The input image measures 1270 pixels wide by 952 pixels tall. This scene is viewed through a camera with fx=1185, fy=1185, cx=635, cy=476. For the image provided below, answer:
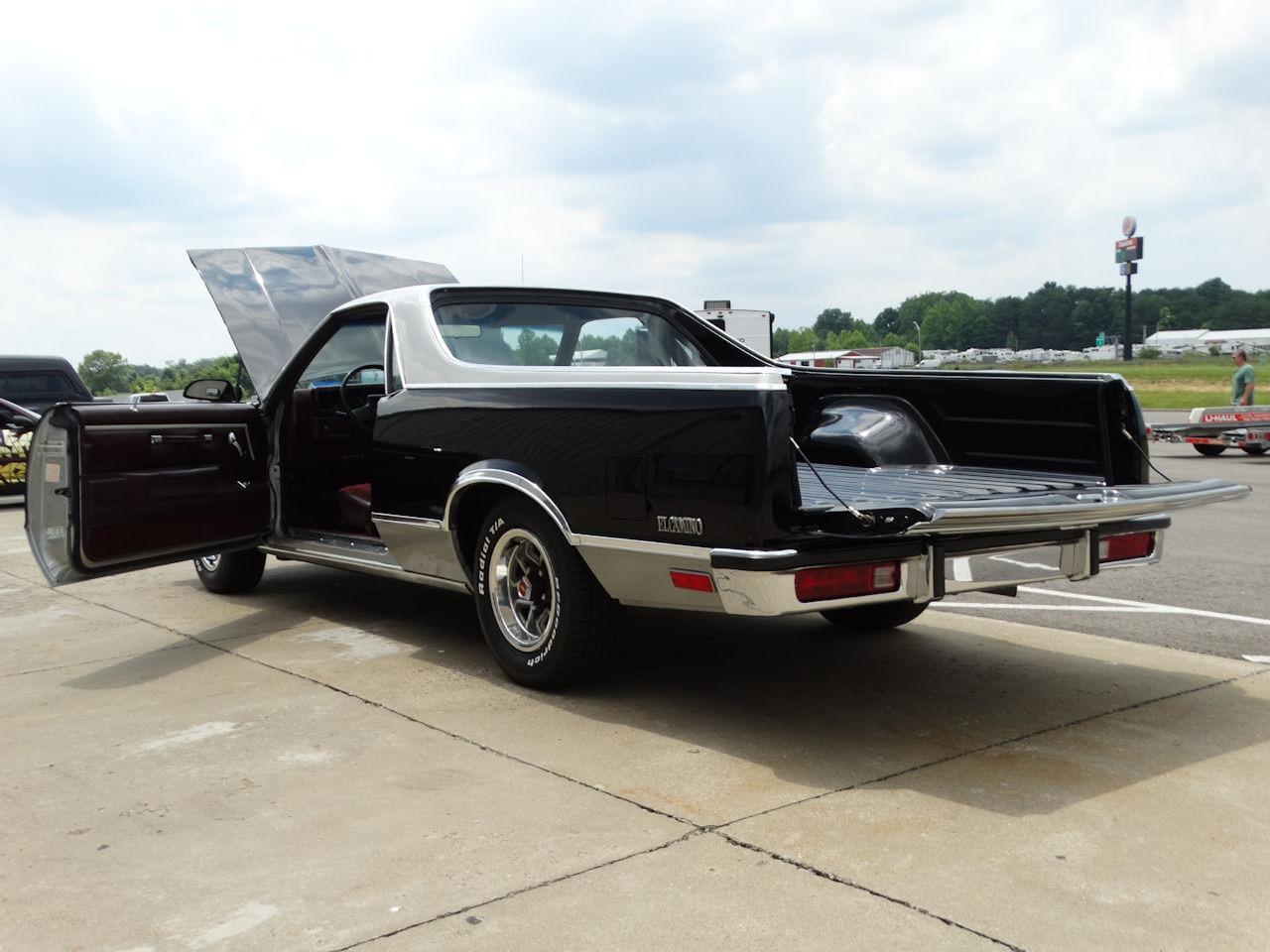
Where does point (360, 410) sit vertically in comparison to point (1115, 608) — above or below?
above

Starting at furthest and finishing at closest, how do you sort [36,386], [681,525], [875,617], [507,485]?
[36,386], [875,617], [507,485], [681,525]

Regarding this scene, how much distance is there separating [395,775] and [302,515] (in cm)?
297

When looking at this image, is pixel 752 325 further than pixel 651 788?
Yes

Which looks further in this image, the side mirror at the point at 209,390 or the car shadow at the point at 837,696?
the side mirror at the point at 209,390

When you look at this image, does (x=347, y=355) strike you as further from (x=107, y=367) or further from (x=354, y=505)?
(x=107, y=367)

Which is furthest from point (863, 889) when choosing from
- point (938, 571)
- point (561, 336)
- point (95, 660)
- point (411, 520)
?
point (95, 660)

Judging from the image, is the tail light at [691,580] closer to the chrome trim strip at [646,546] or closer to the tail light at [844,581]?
the chrome trim strip at [646,546]

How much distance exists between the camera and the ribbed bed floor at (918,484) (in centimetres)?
432

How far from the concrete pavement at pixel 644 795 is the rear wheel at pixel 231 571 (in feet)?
3.92

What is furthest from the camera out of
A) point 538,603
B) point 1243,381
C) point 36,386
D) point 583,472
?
point 1243,381

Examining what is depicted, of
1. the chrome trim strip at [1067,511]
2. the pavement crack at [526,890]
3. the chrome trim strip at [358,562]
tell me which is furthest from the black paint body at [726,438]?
the pavement crack at [526,890]

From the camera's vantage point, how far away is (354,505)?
680cm

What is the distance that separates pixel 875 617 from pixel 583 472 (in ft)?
7.22

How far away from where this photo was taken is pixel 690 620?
20.8 feet
